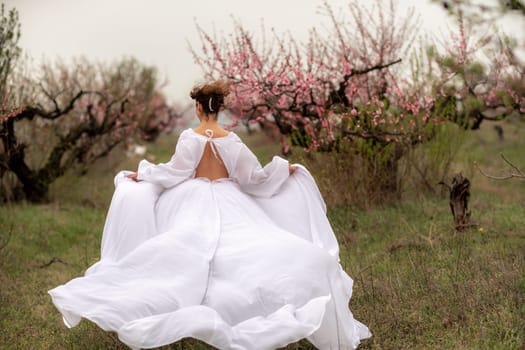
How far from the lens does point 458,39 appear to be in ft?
33.8

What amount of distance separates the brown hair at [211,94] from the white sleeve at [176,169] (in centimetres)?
31

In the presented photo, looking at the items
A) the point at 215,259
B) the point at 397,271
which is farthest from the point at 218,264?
the point at 397,271

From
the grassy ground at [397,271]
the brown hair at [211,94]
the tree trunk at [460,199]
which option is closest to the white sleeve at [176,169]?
the brown hair at [211,94]

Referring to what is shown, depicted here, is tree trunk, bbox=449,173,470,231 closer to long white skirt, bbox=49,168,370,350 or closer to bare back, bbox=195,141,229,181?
long white skirt, bbox=49,168,370,350

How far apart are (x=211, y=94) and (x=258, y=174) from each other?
71cm

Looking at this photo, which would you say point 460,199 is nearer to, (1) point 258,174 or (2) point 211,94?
(1) point 258,174

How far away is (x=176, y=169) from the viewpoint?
5.21m

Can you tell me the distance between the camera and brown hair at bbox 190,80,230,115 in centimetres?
524

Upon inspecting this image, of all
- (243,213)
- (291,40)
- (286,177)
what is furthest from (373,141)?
(243,213)

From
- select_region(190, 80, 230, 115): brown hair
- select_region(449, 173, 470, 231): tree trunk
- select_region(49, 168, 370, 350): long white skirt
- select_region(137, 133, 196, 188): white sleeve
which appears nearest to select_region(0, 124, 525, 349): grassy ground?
select_region(449, 173, 470, 231): tree trunk

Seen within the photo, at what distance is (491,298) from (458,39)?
19.4ft

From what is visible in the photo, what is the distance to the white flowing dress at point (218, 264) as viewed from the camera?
4100 millimetres

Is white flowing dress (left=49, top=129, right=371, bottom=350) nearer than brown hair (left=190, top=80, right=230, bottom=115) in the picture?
Yes

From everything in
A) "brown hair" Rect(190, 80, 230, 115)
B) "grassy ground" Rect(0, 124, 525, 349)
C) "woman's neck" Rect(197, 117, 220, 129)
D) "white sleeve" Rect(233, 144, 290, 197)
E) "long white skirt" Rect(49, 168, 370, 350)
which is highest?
"brown hair" Rect(190, 80, 230, 115)
